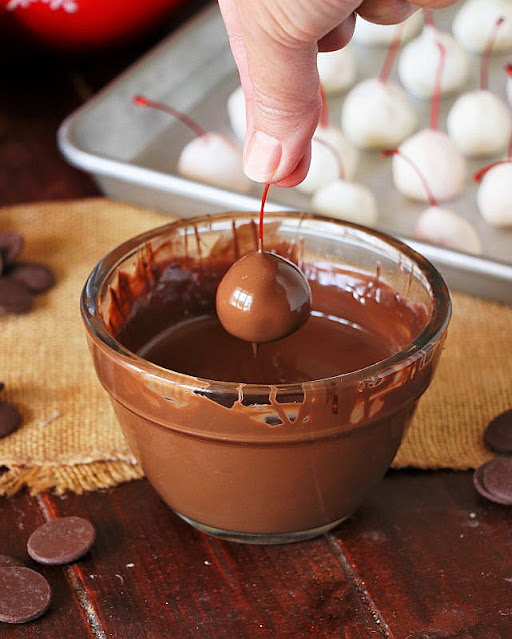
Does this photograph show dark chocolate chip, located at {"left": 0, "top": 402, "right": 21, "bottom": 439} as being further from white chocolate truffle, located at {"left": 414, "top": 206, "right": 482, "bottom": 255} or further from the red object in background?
the red object in background

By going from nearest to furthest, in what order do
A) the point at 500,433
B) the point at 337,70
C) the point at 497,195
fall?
the point at 500,433 < the point at 497,195 < the point at 337,70

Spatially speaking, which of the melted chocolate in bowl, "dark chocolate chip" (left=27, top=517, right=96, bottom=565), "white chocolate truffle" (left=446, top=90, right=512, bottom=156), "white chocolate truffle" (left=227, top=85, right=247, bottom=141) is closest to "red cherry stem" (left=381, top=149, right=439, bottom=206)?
"white chocolate truffle" (left=446, top=90, right=512, bottom=156)

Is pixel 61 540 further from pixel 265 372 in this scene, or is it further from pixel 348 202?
pixel 348 202

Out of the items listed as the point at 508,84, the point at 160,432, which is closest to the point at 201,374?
the point at 160,432

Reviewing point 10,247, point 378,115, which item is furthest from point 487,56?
point 10,247

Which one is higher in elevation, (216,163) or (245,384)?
(245,384)
